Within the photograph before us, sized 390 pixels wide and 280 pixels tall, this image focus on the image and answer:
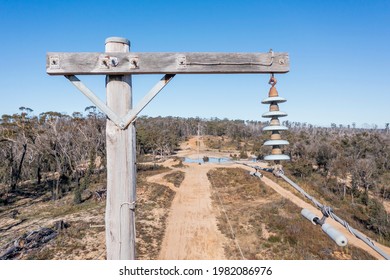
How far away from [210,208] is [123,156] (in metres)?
14.7

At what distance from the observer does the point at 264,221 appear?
43.8 feet

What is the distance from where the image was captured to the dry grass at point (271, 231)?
9789mm

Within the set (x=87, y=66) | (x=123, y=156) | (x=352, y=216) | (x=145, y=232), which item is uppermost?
(x=87, y=66)

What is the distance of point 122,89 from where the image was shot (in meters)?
1.89

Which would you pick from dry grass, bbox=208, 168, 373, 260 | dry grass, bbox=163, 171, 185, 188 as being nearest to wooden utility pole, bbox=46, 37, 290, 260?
dry grass, bbox=208, 168, 373, 260

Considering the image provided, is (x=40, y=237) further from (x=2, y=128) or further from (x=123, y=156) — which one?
(x=2, y=128)

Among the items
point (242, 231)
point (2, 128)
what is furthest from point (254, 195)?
point (2, 128)

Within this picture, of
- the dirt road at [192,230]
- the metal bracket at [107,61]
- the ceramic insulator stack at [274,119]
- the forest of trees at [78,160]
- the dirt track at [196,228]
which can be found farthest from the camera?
the forest of trees at [78,160]

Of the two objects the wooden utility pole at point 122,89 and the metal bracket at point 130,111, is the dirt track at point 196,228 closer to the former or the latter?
the wooden utility pole at point 122,89

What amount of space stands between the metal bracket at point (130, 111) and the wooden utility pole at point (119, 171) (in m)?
0.04

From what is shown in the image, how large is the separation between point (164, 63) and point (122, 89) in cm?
35

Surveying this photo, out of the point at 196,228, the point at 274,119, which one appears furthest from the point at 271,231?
the point at 274,119

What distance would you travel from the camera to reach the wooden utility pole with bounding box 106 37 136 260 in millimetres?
1864

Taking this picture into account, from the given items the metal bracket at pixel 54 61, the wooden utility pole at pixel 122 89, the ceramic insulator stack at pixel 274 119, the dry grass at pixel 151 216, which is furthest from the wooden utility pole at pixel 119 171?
the dry grass at pixel 151 216
